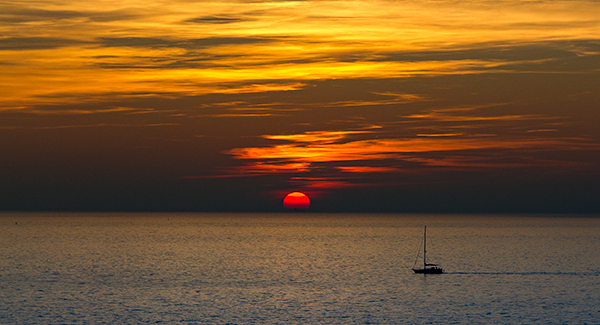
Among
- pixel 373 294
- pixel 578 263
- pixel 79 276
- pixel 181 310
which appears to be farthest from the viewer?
pixel 578 263

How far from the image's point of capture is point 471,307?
95.3 metres

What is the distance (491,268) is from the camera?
15600 centimetres

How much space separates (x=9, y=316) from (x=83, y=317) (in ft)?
29.3

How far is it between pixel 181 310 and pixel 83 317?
1248 centimetres

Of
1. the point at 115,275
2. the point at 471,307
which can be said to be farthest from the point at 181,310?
the point at 115,275

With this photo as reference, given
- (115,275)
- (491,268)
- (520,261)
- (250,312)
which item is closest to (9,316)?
(250,312)

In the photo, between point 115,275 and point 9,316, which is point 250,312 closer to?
point 9,316

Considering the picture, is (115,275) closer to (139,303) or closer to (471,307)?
(139,303)

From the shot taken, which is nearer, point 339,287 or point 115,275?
point 339,287

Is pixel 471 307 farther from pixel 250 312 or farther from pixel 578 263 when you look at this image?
pixel 578 263

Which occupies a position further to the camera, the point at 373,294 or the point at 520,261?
the point at 520,261

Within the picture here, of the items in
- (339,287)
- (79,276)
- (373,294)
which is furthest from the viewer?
(79,276)

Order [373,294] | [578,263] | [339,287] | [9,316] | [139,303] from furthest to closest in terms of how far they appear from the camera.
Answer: [578,263]
[339,287]
[373,294]
[139,303]
[9,316]

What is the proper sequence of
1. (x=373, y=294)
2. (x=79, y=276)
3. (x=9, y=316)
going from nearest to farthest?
(x=9, y=316), (x=373, y=294), (x=79, y=276)
